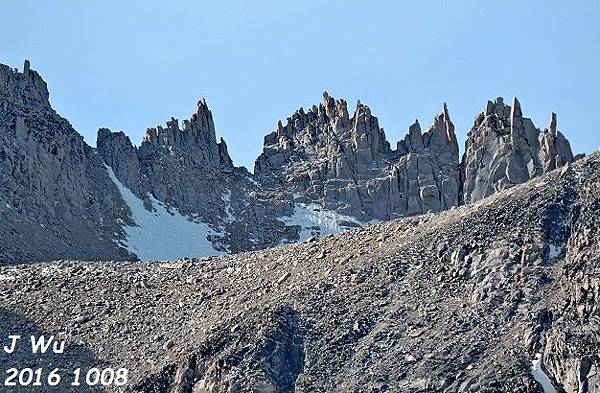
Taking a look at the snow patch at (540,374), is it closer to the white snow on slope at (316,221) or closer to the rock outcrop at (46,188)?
the rock outcrop at (46,188)

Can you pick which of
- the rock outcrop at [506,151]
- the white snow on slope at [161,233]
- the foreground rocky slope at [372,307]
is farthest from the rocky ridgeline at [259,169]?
the foreground rocky slope at [372,307]

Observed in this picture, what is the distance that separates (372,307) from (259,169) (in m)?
77.6

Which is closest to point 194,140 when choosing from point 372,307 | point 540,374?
point 372,307

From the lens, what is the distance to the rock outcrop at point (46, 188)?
287 ft

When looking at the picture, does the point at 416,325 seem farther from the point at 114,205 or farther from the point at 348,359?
the point at 114,205

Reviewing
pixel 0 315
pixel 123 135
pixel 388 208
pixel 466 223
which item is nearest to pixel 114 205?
pixel 123 135

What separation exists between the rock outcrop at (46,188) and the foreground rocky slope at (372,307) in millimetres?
17211

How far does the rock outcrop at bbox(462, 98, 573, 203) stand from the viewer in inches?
4409

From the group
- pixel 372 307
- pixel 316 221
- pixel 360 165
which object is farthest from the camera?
pixel 360 165

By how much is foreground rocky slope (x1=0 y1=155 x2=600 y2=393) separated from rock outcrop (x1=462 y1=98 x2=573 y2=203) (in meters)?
47.9

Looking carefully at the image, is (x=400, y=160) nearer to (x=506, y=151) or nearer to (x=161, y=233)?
(x=506, y=151)

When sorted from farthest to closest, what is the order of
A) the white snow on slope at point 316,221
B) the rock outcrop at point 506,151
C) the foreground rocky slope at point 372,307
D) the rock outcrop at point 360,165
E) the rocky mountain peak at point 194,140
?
the rocky mountain peak at point 194,140 < the rock outcrop at point 360,165 < the white snow on slope at point 316,221 < the rock outcrop at point 506,151 < the foreground rocky slope at point 372,307

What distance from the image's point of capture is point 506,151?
115 m

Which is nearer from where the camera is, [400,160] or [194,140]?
[400,160]
